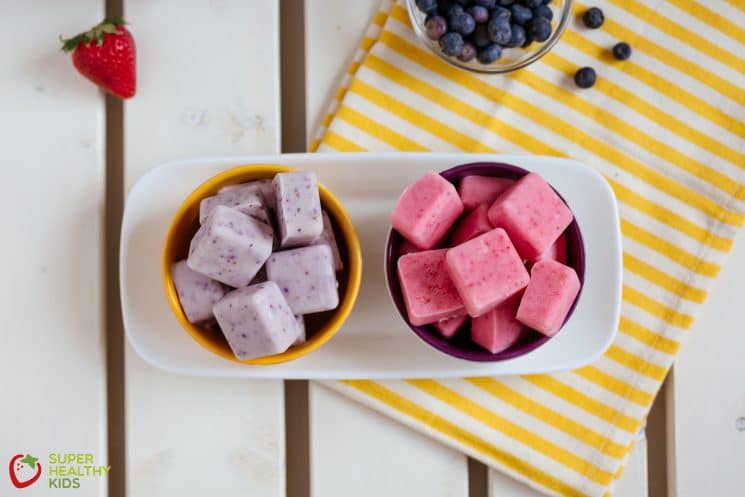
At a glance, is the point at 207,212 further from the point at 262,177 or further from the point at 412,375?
the point at 412,375

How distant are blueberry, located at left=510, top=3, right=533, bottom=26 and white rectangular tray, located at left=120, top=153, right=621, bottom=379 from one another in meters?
0.21

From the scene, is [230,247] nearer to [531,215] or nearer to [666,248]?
[531,215]

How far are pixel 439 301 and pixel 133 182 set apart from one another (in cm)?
54

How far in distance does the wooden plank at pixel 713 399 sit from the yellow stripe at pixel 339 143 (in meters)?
0.61

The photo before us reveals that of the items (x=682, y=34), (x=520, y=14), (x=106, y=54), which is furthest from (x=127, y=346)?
(x=682, y=34)

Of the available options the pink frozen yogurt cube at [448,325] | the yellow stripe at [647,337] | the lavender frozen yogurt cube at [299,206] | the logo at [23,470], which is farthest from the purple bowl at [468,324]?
the logo at [23,470]

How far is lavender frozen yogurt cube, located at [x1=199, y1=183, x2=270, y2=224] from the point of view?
0.90 metres

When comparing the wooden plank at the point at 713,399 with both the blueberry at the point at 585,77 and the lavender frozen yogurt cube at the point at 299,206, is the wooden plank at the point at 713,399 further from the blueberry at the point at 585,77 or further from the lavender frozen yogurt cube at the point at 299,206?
the lavender frozen yogurt cube at the point at 299,206

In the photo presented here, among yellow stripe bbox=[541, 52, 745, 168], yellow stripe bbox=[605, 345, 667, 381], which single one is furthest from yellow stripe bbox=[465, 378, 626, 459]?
yellow stripe bbox=[541, 52, 745, 168]

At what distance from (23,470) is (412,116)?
83cm

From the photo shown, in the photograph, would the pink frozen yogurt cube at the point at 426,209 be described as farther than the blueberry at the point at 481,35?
No

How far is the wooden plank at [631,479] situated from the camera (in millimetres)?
1100

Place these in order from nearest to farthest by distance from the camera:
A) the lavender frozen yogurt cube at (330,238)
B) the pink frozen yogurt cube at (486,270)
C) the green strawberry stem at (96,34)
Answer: the pink frozen yogurt cube at (486,270) → the lavender frozen yogurt cube at (330,238) → the green strawberry stem at (96,34)

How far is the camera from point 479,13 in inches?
40.0
